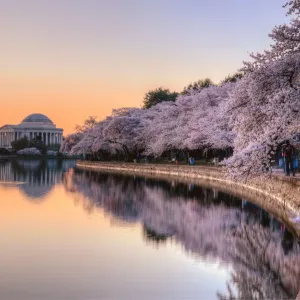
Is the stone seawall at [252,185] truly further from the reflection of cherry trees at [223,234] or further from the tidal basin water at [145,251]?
the reflection of cherry trees at [223,234]

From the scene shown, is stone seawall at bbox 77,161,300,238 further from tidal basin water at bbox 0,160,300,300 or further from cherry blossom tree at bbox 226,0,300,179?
cherry blossom tree at bbox 226,0,300,179

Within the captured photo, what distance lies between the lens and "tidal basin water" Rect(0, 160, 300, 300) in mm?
15375

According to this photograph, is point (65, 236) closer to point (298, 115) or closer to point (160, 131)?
point (298, 115)

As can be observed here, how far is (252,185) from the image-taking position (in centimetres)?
4062

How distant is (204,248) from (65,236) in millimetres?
6066

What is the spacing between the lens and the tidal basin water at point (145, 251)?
15375 mm

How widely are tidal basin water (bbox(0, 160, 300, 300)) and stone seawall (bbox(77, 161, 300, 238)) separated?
2.81ft

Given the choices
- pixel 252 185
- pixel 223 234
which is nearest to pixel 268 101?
pixel 223 234

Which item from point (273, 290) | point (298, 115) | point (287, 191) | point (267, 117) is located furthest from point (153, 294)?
point (287, 191)

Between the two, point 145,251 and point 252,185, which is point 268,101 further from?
point 252,185

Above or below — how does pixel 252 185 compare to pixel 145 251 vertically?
above

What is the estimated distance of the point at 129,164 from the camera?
77562 mm

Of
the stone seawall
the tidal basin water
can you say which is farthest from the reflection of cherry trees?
the stone seawall

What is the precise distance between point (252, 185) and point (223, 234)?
680 inches
